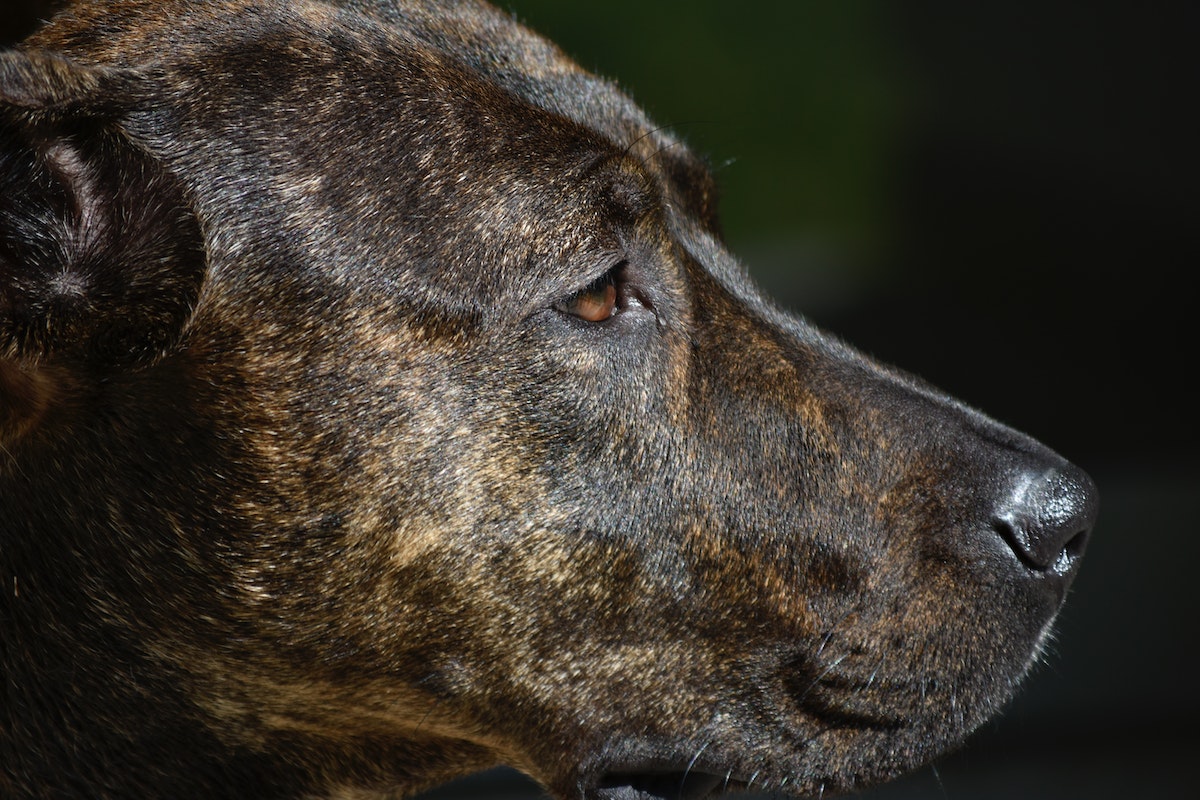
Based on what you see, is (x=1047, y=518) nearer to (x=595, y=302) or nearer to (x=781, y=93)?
(x=595, y=302)

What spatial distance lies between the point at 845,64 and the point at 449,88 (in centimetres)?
720

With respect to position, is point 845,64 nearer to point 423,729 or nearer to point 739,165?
point 739,165

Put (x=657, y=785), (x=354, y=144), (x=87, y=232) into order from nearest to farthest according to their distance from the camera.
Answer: (x=87, y=232) → (x=354, y=144) → (x=657, y=785)

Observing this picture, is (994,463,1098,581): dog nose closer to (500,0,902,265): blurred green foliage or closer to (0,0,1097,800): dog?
(0,0,1097,800): dog

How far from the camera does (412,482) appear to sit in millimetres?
2410

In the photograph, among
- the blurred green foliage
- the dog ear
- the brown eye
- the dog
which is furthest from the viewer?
the blurred green foliage

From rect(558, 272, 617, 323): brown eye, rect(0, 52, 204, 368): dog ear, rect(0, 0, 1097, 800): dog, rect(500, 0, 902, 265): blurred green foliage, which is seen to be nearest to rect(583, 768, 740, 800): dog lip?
rect(0, 0, 1097, 800): dog

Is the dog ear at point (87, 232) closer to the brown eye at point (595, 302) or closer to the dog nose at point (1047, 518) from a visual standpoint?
the brown eye at point (595, 302)

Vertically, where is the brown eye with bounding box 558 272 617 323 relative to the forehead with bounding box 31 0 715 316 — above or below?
below

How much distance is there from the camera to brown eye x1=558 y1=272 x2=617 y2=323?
8.25 feet

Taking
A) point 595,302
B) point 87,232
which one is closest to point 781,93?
point 595,302

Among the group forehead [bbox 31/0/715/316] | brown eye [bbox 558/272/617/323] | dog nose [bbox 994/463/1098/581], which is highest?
forehead [bbox 31/0/715/316]

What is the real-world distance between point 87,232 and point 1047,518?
72.5 inches

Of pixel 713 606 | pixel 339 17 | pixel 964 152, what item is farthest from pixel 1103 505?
pixel 339 17
